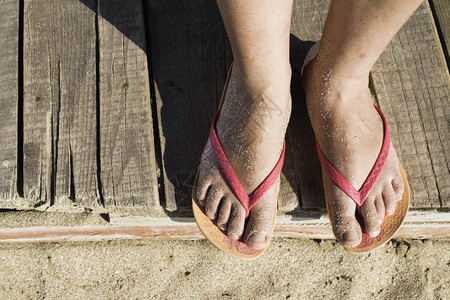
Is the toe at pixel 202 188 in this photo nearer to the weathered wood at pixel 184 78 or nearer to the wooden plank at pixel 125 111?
the weathered wood at pixel 184 78

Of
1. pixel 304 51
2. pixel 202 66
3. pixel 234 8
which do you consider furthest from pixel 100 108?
pixel 304 51

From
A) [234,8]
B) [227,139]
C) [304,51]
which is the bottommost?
[227,139]

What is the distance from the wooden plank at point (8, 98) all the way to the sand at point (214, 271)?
1.89 feet

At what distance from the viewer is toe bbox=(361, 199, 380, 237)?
56.1 inches

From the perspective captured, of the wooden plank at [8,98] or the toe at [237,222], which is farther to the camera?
the wooden plank at [8,98]

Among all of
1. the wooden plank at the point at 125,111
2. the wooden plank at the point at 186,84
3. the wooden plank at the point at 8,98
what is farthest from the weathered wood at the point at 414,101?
the wooden plank at the point at 8,98

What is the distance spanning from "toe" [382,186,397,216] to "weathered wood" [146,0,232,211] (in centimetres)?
71

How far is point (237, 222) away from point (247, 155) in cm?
25

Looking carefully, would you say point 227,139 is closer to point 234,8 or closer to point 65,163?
point 234,8

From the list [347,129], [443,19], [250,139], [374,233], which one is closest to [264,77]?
[250,139]

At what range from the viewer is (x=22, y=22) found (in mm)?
1802

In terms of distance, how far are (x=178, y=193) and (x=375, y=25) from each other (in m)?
0.91

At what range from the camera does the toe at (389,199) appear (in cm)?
146

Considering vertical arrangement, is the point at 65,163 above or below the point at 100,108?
below
